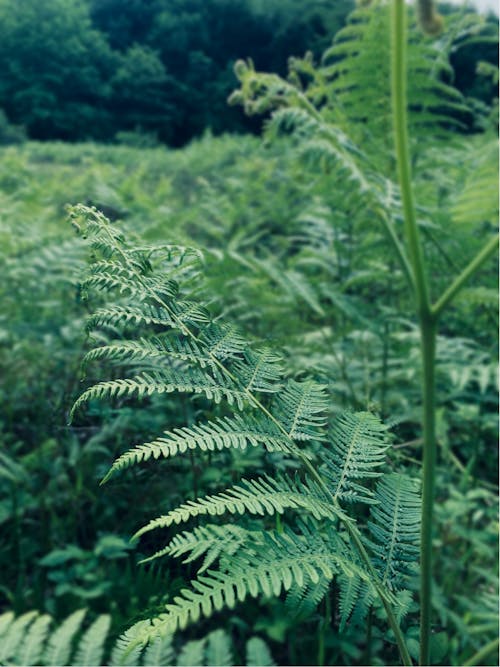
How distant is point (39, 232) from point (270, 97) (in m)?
1.54

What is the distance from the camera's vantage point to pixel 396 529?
0.65m

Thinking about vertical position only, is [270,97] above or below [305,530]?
above

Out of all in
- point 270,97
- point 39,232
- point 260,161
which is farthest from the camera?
point 260,161

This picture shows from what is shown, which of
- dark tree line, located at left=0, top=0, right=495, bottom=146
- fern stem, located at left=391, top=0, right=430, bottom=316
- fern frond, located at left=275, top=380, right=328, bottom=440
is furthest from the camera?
dark tree line, located at left=0, top=0, right=495, bottom=146

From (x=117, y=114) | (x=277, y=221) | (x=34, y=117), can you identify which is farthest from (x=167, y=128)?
(x=277, y=221)

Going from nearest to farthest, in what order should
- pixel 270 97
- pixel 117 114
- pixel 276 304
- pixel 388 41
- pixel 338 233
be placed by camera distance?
pixel 270 97 → pixel 388 41 → pixel 276 304 → pixel 338 233 → pixel 117 114

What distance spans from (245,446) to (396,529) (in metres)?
0.23

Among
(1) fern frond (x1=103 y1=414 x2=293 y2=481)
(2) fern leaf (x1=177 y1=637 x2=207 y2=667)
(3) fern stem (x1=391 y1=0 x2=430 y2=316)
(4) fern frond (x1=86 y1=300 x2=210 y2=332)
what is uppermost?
(3) fern stem (x1=391 y1=0 x2=430 y2=316)

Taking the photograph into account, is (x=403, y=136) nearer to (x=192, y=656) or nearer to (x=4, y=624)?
(x=192, y=656)

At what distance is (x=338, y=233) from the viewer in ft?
7.91

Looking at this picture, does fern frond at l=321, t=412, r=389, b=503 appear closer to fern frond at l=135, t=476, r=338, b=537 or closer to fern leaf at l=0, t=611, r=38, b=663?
fern frond at l=135, t=476, r=338, b=537

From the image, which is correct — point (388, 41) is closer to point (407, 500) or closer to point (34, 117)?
point (407, 500)

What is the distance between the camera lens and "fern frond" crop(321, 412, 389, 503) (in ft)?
2.07

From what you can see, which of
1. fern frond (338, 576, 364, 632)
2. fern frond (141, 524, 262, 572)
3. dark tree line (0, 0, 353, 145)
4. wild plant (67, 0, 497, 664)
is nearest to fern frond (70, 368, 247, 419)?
wild plant (67, 0, 497, 664)
